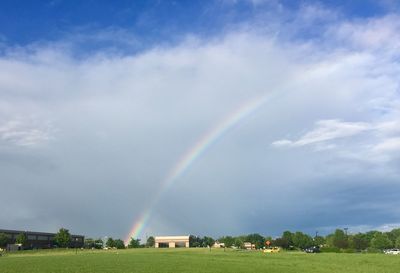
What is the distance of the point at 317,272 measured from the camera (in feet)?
155

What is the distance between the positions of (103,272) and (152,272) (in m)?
4.78

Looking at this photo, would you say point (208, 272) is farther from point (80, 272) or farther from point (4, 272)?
point (4, 272)

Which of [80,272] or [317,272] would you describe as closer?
[80,272]

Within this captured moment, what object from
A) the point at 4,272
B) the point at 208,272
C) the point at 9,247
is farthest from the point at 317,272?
the point at 9,247

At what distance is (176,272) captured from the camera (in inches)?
1764

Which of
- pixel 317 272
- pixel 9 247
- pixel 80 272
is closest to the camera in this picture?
pixel 80 272

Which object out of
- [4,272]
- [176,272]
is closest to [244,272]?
[176,272]

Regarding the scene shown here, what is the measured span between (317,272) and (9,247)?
178316 millimetres

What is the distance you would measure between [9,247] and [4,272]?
16662cm

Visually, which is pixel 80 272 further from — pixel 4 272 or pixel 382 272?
pixel 382 272

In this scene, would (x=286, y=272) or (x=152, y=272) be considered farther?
(x=286, y=272)

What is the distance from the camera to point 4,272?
4462 cm

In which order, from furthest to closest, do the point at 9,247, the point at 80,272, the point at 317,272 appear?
the point at 9,247 < the point at 317,272 < the point at 80,272

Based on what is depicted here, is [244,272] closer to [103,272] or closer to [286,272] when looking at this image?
[286,272]
